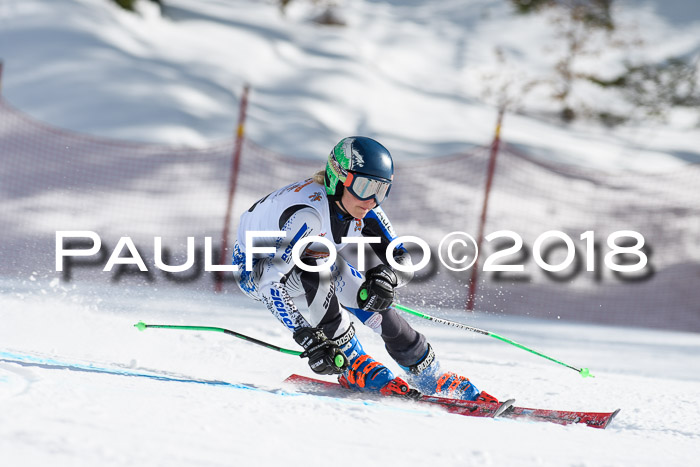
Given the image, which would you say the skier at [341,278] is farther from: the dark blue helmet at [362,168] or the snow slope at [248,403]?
the snow slope at [248,403]

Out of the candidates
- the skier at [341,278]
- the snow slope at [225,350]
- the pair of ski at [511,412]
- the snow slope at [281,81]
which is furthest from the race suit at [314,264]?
the snow slope at [281,81]

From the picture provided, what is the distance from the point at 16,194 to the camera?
10469 mm

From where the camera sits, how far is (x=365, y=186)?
3.60 meters

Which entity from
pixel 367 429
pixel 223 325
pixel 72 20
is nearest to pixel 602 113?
pixel 72 20

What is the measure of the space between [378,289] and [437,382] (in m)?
0.63

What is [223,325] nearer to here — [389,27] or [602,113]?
[602,113]

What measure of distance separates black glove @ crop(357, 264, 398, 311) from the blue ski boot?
0.21 meters

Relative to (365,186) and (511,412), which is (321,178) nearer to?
(365,186)

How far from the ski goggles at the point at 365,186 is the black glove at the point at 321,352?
0.70 metres

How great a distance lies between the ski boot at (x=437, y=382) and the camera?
3836 millimetres

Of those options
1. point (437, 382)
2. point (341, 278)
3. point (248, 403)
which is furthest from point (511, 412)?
point (248, 403)

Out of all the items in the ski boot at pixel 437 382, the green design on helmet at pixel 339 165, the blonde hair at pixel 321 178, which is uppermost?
the green design on helmet at pixel 339 165

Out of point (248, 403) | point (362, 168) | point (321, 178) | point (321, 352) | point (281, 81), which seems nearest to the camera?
point (248, 403)

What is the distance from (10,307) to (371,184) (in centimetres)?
297
